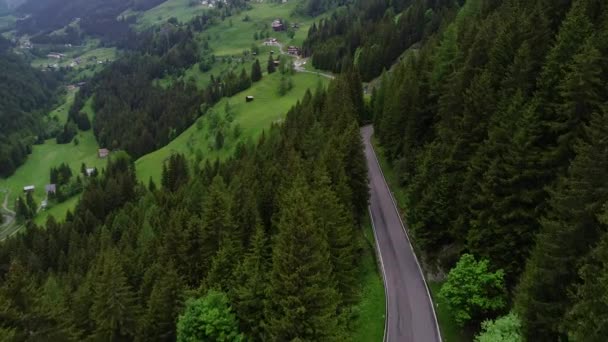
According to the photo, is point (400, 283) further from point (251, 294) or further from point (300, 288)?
point (300, 288)

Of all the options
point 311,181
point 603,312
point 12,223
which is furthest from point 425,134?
point 12,223

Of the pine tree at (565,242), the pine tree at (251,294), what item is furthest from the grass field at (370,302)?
the pine tree at (565,242)

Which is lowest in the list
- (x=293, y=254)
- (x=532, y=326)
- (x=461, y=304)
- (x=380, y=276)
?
(x=380, y=276)

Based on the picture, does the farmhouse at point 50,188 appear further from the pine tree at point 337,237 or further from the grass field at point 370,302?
the pine tree at point 337,237

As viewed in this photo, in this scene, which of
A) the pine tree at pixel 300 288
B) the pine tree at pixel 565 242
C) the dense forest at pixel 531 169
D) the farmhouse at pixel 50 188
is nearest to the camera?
the pine tree at pixel 565 242

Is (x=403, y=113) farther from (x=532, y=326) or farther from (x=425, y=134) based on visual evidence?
(x=532, y=326)

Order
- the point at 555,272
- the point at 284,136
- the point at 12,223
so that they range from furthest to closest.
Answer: the point at 12,223 → the point at 284,136 → the point at 555,272
